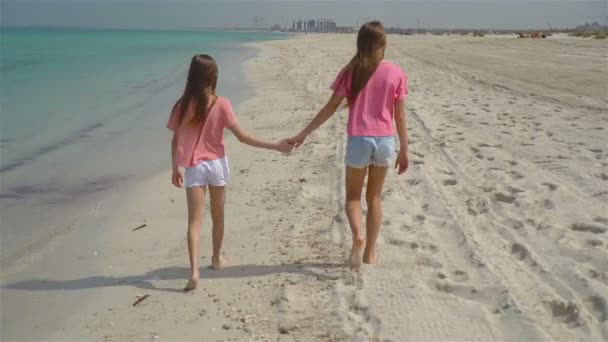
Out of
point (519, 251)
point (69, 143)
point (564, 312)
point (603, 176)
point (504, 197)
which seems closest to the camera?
point (564, 312)

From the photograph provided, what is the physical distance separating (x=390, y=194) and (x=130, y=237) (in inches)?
100

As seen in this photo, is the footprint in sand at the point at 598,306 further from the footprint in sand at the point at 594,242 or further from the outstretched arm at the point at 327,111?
the outstretched arm at the point at 327,111

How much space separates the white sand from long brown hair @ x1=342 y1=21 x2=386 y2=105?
4.56 feet

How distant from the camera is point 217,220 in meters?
4.12

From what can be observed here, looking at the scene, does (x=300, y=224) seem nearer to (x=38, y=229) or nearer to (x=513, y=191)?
(x=513, y=191)

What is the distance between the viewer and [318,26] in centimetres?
19262

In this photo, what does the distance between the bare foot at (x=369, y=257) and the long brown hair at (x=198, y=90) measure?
1.55m

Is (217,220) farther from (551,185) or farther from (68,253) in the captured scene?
(551,185)

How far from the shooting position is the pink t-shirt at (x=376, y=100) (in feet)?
12.3

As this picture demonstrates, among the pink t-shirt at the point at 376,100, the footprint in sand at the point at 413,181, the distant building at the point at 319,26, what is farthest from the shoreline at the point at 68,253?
the distant building at the point at 319,26

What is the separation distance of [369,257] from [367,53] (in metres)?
1.49

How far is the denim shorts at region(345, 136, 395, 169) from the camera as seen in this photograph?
151 inches

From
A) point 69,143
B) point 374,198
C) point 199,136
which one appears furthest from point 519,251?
point 69,143

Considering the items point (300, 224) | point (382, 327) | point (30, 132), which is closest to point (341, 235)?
point (300, 224)
